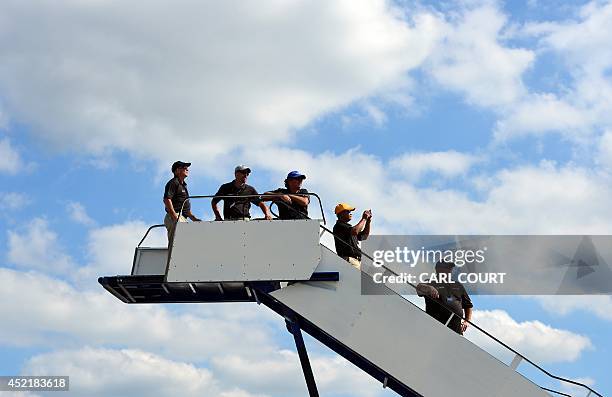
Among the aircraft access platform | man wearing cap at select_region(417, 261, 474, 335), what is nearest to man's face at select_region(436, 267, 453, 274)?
man wearing cap at select_region(417, 261, 474, 335)

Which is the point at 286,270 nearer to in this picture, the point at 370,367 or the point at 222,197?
the point at 222,197

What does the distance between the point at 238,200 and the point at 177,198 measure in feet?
3.64

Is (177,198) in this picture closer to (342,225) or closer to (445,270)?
(342,225)

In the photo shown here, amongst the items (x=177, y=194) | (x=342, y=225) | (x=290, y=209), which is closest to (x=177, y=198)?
(x=177, y=194)

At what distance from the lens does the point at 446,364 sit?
10711mm

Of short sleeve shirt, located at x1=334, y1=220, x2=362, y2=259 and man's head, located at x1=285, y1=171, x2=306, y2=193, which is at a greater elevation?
man's head, located at x1=285, y1=171, x2=306, y2=193

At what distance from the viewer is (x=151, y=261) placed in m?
12.0

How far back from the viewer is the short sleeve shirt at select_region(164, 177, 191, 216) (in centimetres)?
1219

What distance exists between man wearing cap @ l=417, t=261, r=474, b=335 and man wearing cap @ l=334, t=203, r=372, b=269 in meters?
1.21

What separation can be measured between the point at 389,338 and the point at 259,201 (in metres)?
3.18

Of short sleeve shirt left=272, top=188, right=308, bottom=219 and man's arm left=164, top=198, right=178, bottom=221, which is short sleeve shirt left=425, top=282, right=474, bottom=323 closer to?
short sleeve shirt left=272, top=188, right=308, bottom=219

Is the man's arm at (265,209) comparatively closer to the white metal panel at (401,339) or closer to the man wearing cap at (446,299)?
the white metal panel at (401,339)

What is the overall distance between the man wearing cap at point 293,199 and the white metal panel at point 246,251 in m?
0.47

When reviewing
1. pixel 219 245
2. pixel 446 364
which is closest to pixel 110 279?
pixel 219 245
